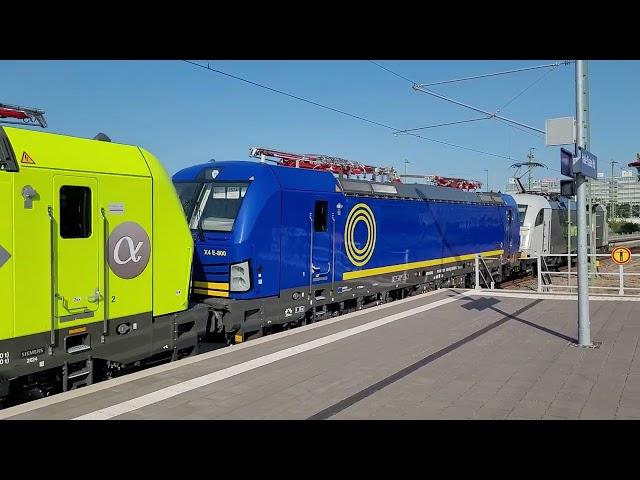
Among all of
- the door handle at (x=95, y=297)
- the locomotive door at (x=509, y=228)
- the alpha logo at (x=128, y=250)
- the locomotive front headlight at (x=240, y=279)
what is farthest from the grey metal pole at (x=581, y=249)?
the locomotive door at (x=509, y=228)

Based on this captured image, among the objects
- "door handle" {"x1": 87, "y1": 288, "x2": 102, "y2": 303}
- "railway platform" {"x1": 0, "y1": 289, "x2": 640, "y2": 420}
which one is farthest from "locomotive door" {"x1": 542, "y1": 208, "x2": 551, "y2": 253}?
"door handle" {"x1": 87, "y1": 288, "x2": 102, "y2": 303}

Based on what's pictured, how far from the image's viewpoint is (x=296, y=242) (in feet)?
34.8

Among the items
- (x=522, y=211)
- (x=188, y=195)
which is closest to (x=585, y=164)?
(x=188, y=195)

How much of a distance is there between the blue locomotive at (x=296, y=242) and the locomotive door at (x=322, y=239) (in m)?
0.02

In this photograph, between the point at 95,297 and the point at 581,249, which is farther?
the point at 581,249

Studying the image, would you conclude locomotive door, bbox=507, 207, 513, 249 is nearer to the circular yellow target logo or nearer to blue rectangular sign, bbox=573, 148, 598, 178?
the circular yellow target logo

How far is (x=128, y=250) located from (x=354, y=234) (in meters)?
6.33

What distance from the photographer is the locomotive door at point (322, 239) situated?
437 inches

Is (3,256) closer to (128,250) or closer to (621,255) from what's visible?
(128,250)

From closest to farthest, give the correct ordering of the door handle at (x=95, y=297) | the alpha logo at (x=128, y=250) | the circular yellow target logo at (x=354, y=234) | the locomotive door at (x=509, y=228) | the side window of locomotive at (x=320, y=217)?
the door handle at (x=95, y=297) → the alpha logo at (x=128, y=250) → the side window of locomotive at (x=320, y=217) → the circular yellow target logo at (x=354, y=234) → the locomotive door at (x=509, y=228)

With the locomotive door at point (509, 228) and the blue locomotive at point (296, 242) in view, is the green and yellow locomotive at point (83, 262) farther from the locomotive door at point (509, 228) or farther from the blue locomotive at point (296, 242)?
the locomotive door at point (509, 228)

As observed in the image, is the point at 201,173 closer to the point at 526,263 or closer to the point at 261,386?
the point at 261,386

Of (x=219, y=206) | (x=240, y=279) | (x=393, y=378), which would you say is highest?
(x=219, y=206)
